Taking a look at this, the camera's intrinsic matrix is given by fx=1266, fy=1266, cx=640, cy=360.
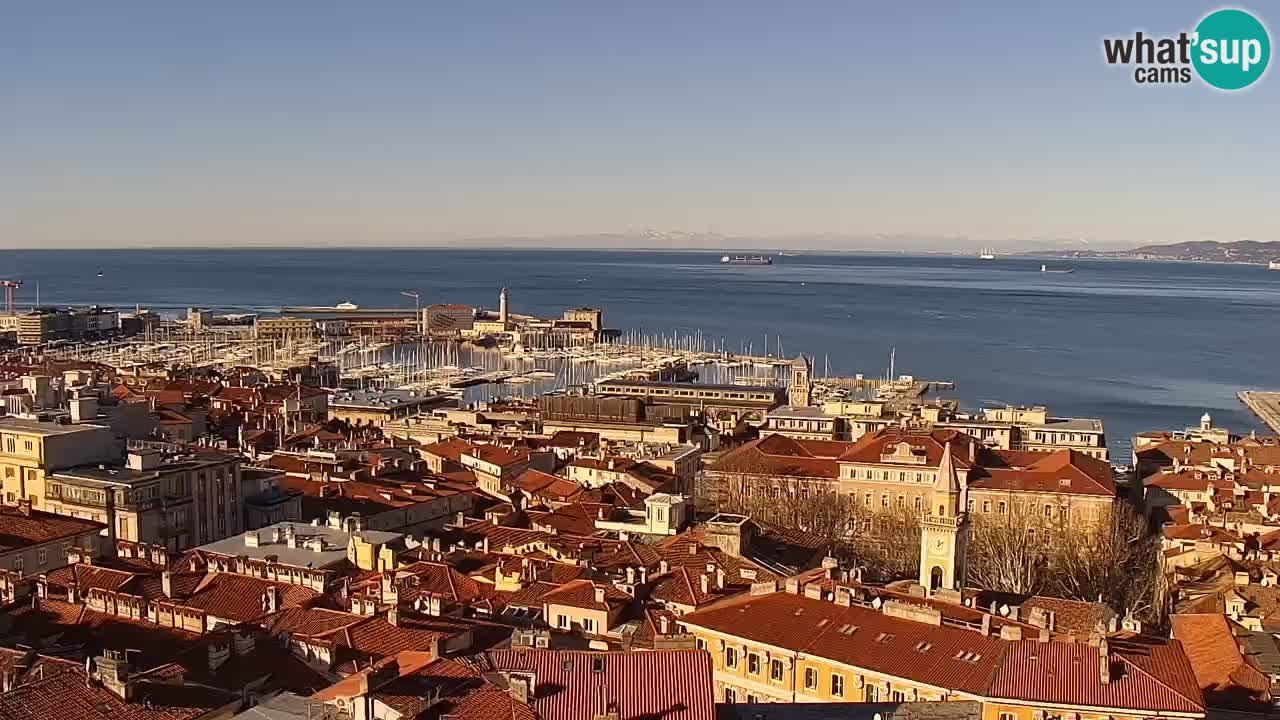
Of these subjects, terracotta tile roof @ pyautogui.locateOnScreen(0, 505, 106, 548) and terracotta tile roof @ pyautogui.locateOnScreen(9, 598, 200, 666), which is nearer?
terracotta tile roof @ pyautogui.locateOnScreen(9, 598, 200, 666)

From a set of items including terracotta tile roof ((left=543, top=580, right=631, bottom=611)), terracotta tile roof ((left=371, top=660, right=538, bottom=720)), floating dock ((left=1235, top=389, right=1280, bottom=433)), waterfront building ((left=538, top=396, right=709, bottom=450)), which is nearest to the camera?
terracotta tile roof ((left=371, top=660, right=538, bottom=720))

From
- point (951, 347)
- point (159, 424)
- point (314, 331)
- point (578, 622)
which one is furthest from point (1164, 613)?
point (314, 331)

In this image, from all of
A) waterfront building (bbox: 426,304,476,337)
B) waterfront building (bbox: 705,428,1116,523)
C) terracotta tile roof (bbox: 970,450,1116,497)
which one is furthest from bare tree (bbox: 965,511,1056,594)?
waterfront building (bbox: 426,304,476,337)

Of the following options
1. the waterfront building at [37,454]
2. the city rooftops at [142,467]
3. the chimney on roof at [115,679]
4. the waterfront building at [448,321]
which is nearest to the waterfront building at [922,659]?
the chimney on roof at [115,679]

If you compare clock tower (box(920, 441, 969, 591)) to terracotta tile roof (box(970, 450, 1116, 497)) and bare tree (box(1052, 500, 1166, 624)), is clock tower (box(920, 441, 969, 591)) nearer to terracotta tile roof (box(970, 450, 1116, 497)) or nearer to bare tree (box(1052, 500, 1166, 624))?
bare tree (box(1052, 500, 1166, 624))

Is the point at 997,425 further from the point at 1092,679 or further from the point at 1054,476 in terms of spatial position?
the point at 1092,679

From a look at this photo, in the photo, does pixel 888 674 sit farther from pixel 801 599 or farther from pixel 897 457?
pixel 897 457
